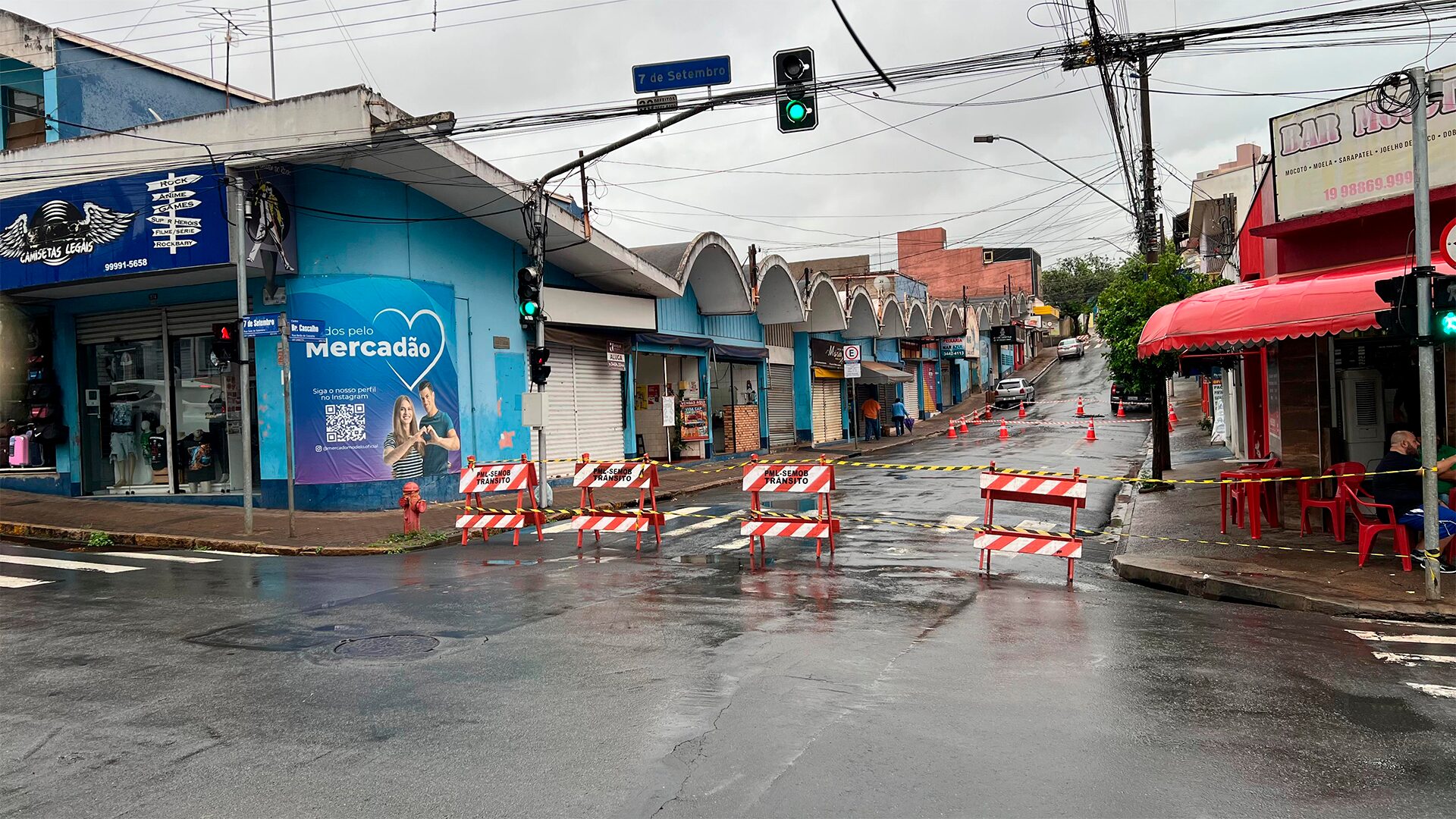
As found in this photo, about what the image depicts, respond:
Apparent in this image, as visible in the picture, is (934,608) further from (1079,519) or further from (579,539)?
(1079,519)

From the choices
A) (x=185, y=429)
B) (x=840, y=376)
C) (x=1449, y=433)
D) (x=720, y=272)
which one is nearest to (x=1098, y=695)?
(x=1449, y=433)

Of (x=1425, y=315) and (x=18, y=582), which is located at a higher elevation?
(x=1425, y=315)

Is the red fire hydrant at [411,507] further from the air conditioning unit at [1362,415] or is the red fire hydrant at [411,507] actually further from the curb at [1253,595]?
the air conditioning unit at [1362,415]

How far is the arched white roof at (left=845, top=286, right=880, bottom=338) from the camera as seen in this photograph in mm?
41438

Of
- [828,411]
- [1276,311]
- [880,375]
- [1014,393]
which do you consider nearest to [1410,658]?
[1276,311]

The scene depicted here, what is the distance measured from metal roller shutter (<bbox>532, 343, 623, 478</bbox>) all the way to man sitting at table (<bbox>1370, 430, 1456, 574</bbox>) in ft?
53.4

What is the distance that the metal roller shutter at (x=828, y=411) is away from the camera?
40.4m

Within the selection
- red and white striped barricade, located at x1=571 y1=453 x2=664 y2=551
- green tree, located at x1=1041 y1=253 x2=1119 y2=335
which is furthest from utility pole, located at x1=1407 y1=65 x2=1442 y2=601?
green tree, located at x1=1041 y1=253 x2=1119 y2=335

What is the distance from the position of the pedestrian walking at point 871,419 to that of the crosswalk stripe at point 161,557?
99.5 feet

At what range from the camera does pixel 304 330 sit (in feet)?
52.1

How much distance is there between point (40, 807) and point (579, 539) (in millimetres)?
9930

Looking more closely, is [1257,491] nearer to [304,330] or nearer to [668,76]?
[668,76]

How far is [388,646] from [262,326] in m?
9.22

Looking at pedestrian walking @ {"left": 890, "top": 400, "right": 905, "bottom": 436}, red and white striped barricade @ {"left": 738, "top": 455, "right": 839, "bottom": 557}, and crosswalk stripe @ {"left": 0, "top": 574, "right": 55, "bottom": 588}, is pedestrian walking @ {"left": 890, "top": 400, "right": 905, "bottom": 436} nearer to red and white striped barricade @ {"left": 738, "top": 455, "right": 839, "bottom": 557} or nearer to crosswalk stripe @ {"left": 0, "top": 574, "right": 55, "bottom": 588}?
red and white striped barricade @ {"left": 738, "top": 455, "right": 839, "bottom": 557}
